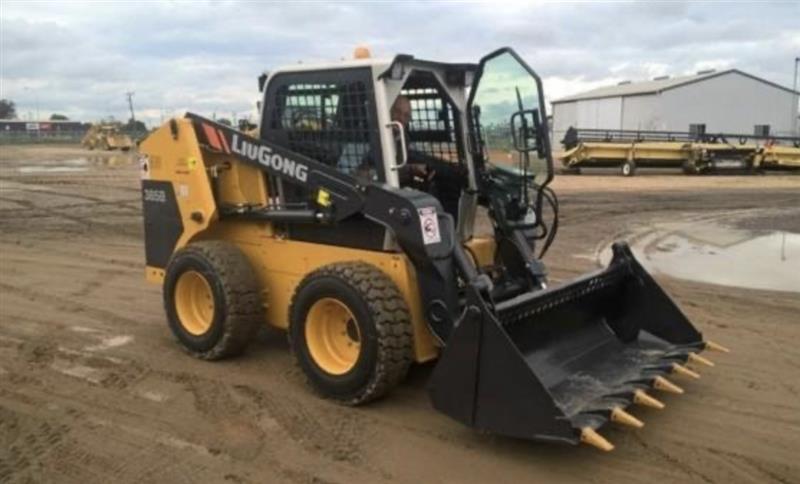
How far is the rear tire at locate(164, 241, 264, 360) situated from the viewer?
576 cm

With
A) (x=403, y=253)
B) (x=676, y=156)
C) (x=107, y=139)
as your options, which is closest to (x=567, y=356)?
(x=403, y=253)

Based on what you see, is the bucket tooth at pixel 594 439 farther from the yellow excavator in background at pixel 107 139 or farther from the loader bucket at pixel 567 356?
the yellow excavator in background at pixel 107 139

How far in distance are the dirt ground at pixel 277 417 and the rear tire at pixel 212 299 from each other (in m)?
0.19

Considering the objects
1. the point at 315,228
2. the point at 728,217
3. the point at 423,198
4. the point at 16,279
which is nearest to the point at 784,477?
the point at 423,198

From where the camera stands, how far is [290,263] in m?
5.75

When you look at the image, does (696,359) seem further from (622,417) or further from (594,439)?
(594,439)

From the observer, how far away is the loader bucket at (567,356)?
4086mm

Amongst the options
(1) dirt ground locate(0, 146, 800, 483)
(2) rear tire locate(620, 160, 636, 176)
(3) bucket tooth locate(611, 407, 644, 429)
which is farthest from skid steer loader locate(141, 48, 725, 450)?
(2) rear tire locate(620, 160, 636, 176)

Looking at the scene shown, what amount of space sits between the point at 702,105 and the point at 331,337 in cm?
5776

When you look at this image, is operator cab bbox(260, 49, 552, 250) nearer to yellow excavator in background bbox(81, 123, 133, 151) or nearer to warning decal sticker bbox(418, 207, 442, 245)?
warning decal sticker bbox(418, 207, 442, 245)

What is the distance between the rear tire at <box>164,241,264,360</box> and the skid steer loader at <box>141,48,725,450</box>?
0.01 meters

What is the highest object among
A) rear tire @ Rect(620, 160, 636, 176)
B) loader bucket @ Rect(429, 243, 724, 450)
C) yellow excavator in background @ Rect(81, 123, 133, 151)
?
yellow excavator in background @ Rect(81, 123, 133, 151)

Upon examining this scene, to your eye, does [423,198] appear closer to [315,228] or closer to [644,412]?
[315,228]

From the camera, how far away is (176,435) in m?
4.62
